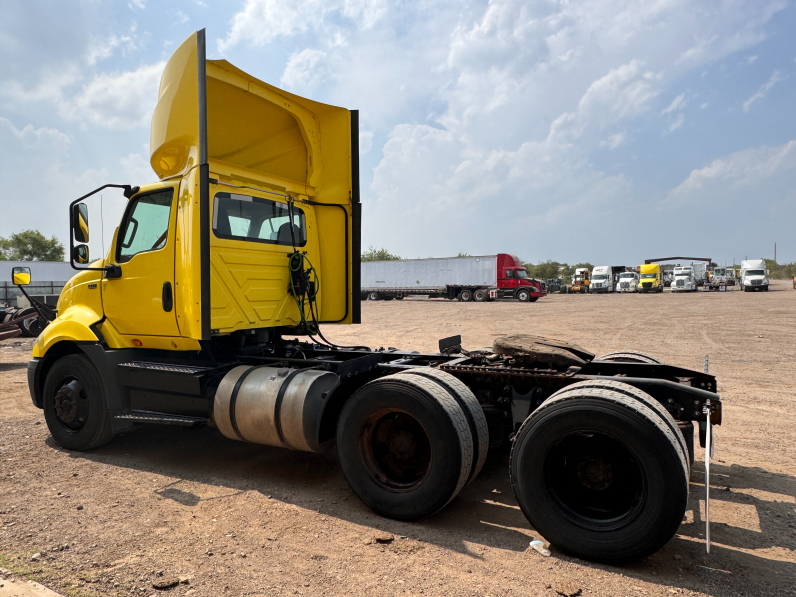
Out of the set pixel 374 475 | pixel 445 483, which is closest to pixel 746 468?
pixel 445 483

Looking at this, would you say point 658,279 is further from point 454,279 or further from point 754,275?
point 454,279

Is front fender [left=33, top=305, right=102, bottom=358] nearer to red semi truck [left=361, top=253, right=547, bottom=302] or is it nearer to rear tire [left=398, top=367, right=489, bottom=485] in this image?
rear tire [left=398, top=367, right=489, bottom=485]

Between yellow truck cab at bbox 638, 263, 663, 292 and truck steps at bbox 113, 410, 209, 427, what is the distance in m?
49.8

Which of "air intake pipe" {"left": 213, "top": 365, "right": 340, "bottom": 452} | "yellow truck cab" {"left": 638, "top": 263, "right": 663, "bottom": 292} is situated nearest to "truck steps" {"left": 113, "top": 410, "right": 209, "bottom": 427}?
"air intake pipe" {"left": 213, "top": 365, "right": 340, "bottom": 452}

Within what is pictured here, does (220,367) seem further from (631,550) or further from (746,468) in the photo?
(746,468)

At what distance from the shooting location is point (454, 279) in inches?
1502

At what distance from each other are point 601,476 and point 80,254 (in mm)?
5257

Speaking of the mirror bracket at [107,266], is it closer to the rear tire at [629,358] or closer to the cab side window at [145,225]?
the cab side window at [145,225]

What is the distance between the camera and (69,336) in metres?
5.53

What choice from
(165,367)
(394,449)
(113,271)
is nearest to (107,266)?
(113,271)

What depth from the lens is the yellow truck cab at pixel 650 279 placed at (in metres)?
47.9

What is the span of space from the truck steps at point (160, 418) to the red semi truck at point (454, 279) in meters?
32.1

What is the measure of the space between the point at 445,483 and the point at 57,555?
8.46 feet

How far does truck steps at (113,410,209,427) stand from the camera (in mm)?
4918
